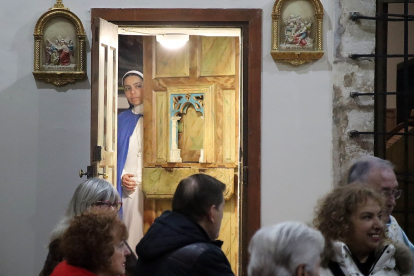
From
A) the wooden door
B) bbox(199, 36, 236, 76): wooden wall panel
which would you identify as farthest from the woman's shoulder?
bbox(199, 36, 236, 76): wooden wall panel

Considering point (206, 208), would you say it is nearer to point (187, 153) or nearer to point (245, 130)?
point (245, 130)

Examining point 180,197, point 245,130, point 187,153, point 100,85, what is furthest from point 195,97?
point 180,197

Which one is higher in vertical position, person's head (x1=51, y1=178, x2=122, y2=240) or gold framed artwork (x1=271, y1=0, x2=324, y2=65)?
gold framed artwork (x1=271, y1=0, x2=324, y2=65)

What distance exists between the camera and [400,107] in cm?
679

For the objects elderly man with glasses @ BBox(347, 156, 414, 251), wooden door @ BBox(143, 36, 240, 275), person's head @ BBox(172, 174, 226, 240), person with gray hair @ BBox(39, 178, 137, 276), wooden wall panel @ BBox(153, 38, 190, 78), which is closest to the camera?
person's head @ BBox(172, 174, 226, 240)

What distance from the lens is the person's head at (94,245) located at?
2506mm

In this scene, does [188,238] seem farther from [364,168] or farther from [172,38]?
[172,38]

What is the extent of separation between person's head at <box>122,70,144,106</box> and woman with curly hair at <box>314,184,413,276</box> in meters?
4.86

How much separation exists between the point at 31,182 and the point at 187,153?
2.43 m

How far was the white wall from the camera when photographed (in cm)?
525

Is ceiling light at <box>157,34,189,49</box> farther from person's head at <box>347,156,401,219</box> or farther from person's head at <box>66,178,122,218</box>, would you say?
person's head at <box>347,156,401,219</box>

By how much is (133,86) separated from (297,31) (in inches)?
105

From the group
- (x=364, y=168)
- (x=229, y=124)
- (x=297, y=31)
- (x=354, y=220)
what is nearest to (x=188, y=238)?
(x=354, y=220)

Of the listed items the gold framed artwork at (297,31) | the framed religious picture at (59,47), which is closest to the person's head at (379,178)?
the gold framed artwork at (297,31)
